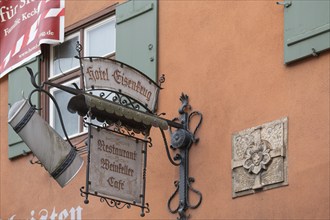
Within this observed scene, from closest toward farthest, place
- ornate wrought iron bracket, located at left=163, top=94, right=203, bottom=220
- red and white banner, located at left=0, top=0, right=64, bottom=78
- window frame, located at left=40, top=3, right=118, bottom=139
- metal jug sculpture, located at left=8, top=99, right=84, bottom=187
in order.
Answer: metal jug sculpture, located at left=8, top=99, right=84, bottom=187, ornate wrought iron bracket, located at left=163, top=94, right=203, bottom=220, window frame, located at left=40, top=3, right=118, bottom=139, red and white banner, located at left=0, top=0, right=64, bottom=78

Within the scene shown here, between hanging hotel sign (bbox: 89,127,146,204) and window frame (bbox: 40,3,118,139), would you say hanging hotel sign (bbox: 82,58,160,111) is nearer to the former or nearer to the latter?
hanging hotel sign (bbox: 89,127,146,204)

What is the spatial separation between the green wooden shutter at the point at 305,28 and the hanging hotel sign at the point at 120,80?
136 cm

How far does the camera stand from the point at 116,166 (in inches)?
456

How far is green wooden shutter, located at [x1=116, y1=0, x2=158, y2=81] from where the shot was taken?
1333cm

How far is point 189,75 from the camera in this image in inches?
505

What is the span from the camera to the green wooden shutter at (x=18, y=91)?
1477 cm

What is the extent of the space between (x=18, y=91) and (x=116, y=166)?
3816 millimetres

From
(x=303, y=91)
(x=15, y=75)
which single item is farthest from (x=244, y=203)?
(x=15, y=75)

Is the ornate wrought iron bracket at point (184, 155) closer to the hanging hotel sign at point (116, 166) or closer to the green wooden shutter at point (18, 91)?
the hanging hotel sign at point (116, 166)

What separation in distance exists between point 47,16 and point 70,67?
0.69 meters

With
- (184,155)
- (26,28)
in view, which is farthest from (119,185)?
(26,28)

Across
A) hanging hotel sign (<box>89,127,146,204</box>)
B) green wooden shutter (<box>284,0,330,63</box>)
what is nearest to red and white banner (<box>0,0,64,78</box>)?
hanging hotel sign (<box>89,127,146,204</box>)

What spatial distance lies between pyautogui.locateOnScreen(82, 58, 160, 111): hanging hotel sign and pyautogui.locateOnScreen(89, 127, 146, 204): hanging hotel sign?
431 mm

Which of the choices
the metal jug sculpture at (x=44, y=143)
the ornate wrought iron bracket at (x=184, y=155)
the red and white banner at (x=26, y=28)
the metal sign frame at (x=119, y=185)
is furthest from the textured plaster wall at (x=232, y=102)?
the red and white banner at (x=26, y=28)
